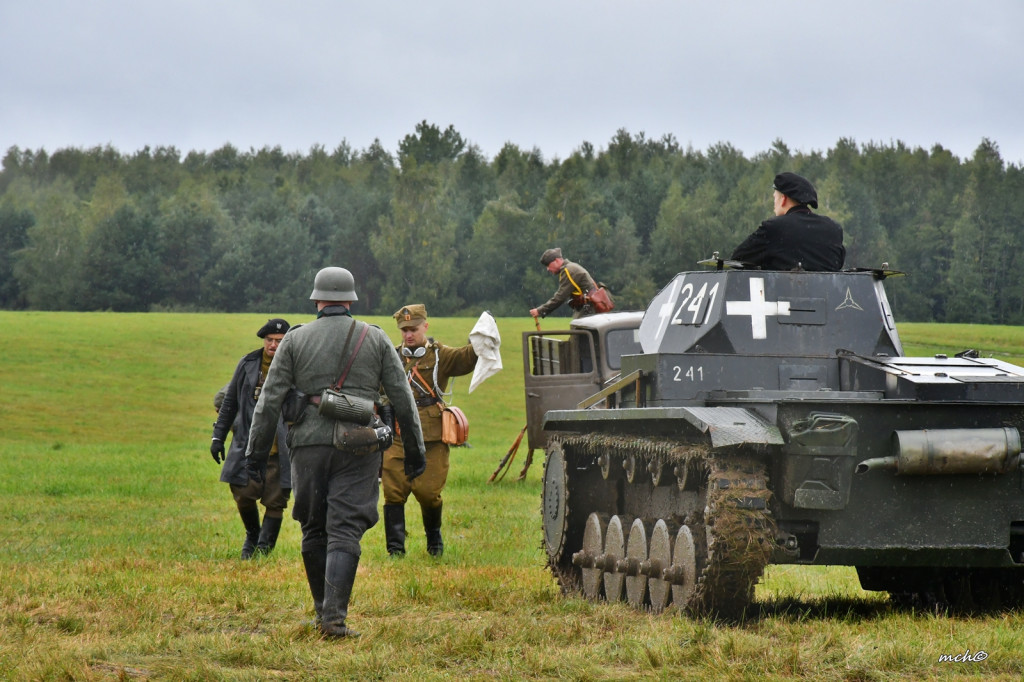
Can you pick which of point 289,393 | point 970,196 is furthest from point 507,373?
point 970,196

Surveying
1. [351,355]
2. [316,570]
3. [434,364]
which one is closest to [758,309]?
[351,355]

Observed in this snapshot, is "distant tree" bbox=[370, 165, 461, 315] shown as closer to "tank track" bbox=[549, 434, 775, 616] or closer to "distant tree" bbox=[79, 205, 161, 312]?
"distant tree" bbox=[79, 205, 161, 312]

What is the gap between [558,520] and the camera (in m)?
9.81

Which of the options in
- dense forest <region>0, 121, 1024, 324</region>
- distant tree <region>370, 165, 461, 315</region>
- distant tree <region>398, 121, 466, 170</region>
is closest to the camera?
dense forest <region>0, 121, 1024, 324</region>

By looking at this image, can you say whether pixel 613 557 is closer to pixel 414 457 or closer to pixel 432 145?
pixel 414 457

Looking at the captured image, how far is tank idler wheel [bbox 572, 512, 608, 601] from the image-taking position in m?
9.26

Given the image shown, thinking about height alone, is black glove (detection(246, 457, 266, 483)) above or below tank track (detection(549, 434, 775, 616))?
above

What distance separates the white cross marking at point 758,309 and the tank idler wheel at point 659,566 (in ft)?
4.38

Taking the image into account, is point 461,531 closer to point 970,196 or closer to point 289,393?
point 289,393

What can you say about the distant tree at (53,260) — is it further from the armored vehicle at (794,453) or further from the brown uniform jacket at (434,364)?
the armored vehicle at (794,453)

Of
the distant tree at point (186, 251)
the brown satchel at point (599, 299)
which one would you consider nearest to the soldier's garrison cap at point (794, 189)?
the brown satchel at point (599, 299)

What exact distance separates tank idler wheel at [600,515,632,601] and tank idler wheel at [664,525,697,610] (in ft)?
3.03

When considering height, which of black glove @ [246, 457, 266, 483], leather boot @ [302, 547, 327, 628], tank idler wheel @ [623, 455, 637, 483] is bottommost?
leather boot @ [302, 547, 327, 628]

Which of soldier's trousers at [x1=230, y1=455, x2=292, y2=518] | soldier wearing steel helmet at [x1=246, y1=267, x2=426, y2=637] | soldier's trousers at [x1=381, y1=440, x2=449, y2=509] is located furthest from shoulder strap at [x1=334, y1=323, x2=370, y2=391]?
soldier's trousers at [x1=381, y1=440, x2=449, y2=509]
